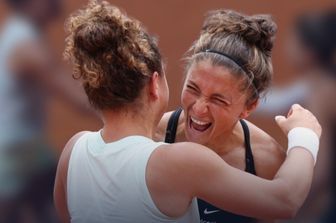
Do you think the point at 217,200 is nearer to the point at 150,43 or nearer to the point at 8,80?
the point at 150,43

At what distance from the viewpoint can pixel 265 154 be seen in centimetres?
229

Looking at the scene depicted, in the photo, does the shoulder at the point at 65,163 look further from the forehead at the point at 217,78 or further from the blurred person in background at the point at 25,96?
the blurred person in background at the point at 25,96

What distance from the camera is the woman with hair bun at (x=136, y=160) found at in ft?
5.95

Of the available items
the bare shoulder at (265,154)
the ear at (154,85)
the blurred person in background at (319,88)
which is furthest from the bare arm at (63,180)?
the blurred person in background at (319,88)

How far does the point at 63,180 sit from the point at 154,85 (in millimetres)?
367

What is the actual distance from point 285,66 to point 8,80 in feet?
4.52

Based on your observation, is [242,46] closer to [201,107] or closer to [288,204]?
[201,107]

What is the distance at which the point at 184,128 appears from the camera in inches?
89.5

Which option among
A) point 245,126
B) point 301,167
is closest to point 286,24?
point 245,126

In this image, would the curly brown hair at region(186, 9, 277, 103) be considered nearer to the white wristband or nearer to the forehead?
the forehead

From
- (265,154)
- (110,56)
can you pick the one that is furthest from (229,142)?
(110,56)

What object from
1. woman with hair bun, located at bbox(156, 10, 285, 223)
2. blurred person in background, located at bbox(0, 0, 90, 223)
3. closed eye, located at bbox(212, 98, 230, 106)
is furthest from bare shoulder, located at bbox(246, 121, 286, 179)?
blurred person in background, located at bbox(0, 0, 90, 223)

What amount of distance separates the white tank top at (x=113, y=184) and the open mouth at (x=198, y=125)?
0.27 metres

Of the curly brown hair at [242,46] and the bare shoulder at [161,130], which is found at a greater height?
the curly brown hair at [242,46]
